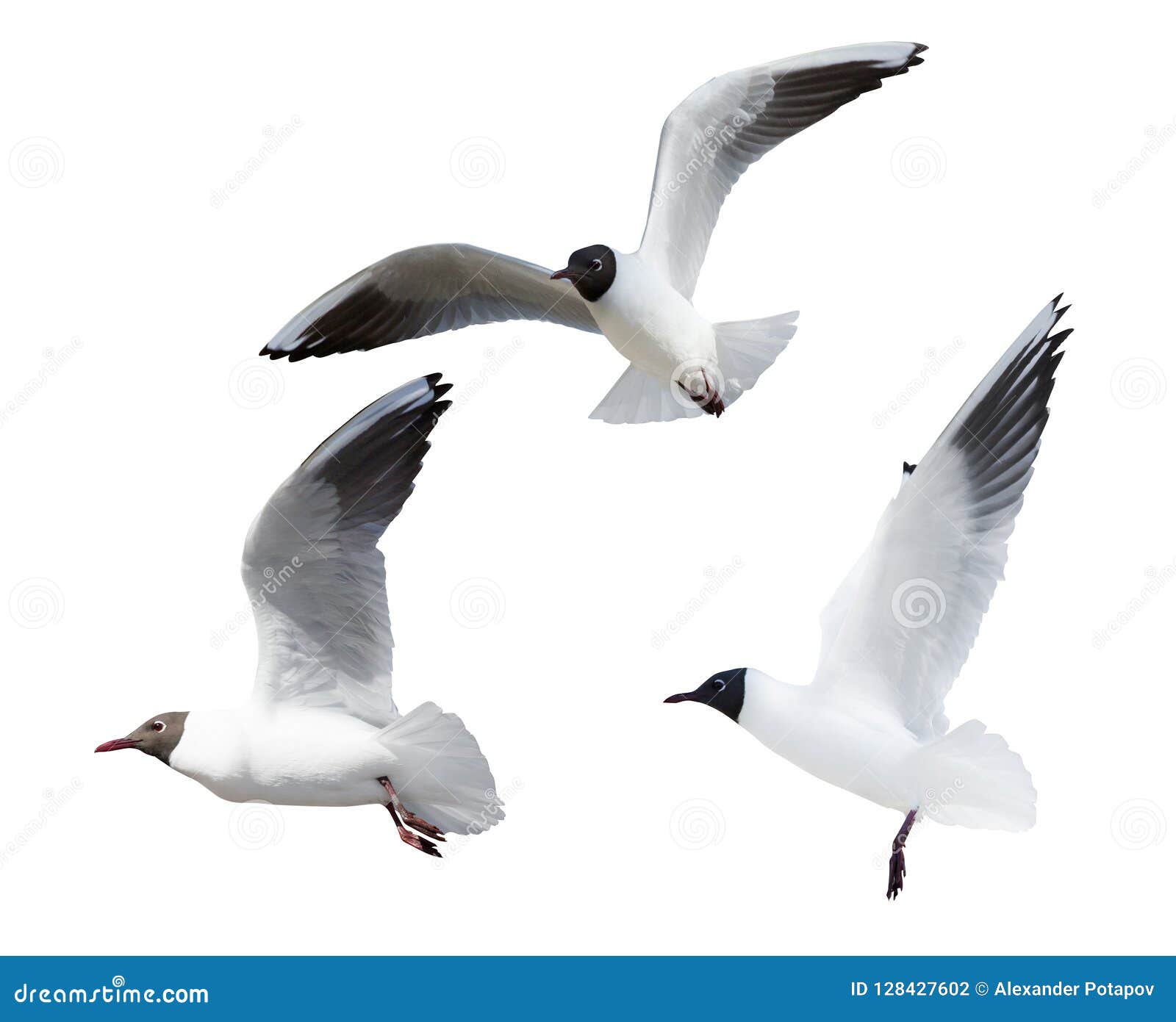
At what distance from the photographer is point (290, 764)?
5465 millimetres

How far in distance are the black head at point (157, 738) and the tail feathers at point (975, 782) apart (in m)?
2.32

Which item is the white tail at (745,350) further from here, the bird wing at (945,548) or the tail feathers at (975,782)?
the tail feathers at (975,782)

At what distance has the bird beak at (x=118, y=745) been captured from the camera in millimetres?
5676

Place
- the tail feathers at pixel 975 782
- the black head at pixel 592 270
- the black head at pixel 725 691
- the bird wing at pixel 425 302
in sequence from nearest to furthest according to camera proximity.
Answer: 1. the tail feathers at pixel 975 782
2. the black head at pixel 725 691
3. the black head at pixel 592 270
4. the bird wing at pixel 425 302

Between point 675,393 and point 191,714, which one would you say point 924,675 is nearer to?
point 675,393

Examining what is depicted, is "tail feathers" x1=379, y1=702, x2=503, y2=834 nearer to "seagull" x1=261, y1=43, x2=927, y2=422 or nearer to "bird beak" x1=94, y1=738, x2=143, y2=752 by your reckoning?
"bird beak" x1=94, y1=738, x2=143, y2=752

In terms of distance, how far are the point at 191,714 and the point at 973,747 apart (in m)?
2.44

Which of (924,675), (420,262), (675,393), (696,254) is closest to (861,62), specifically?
(696,254)

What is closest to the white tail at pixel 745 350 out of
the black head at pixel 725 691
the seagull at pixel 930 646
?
the seagull at pixel 930 646

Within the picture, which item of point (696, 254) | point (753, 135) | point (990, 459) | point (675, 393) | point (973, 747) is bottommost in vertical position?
point (973, 747)

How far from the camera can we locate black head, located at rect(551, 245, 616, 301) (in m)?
5.97

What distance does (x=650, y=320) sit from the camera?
6.01m

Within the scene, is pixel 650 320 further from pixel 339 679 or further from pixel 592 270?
pixel 339 679

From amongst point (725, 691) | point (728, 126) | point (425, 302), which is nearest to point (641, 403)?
point (425, 302)
